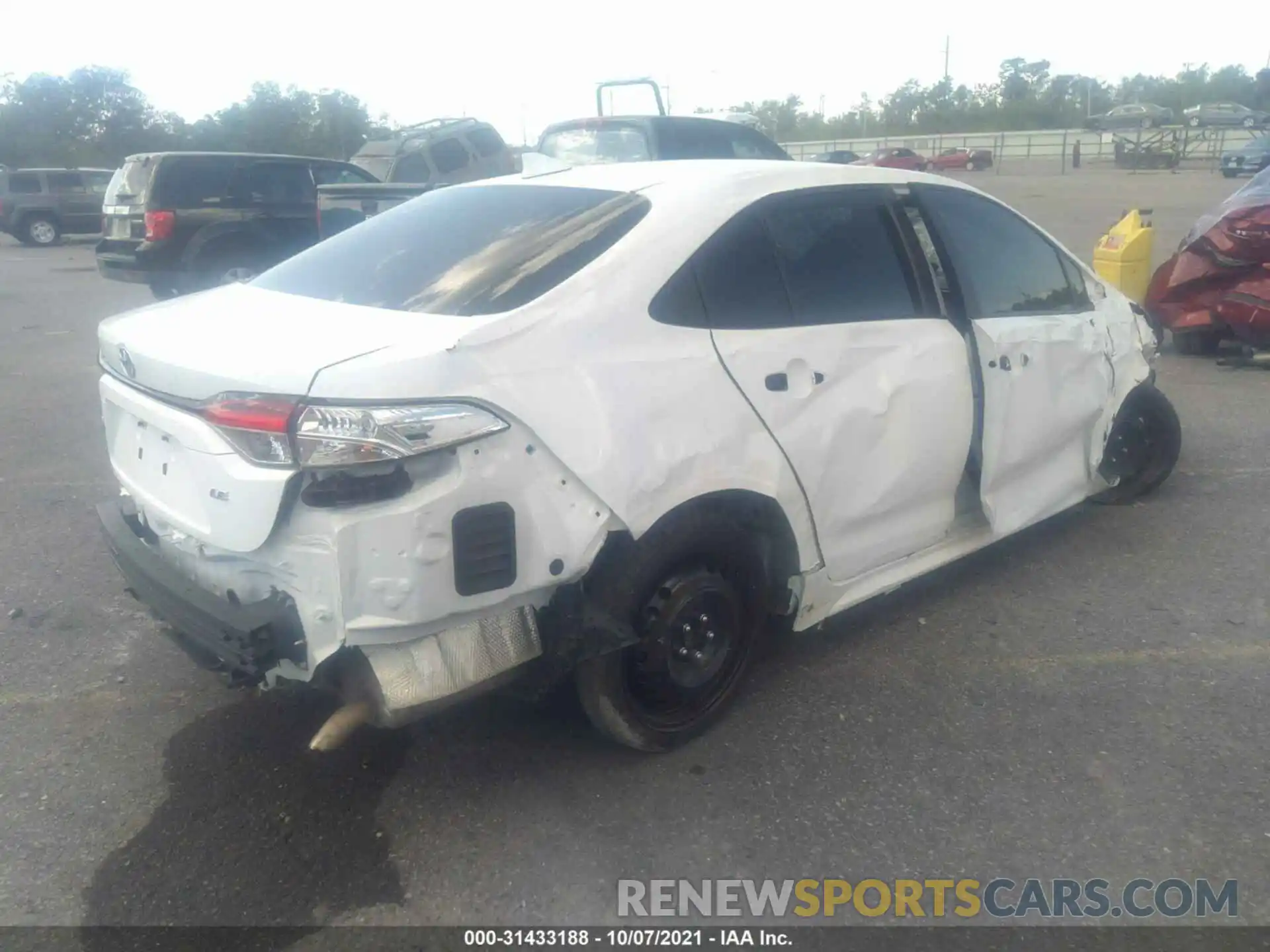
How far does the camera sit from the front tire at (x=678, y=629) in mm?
2910

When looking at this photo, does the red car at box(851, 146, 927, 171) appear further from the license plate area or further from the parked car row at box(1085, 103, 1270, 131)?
the license plate area

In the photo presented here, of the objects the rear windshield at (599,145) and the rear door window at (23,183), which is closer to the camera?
the rear windshield at (599,145)

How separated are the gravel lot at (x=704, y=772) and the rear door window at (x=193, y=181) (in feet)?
28.7

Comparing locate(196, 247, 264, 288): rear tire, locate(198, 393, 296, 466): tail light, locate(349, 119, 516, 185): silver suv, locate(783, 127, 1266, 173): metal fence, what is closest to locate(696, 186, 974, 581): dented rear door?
locate(198, 393, 296, 466): tail light

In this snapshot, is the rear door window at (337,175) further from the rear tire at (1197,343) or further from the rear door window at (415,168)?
the rear tire at (1197,343)

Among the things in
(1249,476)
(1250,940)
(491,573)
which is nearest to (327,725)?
(491,573)

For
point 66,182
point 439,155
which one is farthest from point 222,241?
point 66,182

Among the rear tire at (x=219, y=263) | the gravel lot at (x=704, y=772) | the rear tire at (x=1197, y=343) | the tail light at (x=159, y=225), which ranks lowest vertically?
the gravel lot at (x=704, y=772)

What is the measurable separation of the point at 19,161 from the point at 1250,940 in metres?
52.4

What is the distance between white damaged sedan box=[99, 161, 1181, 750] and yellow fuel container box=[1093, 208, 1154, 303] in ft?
17.4

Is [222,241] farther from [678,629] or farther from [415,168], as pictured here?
[678,629]

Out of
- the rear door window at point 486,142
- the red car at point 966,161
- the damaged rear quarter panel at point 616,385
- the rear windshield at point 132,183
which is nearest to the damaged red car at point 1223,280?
the damaged rear quarter panel at point 616,385

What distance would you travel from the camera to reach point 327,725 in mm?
2758

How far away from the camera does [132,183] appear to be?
1241 centimetres
